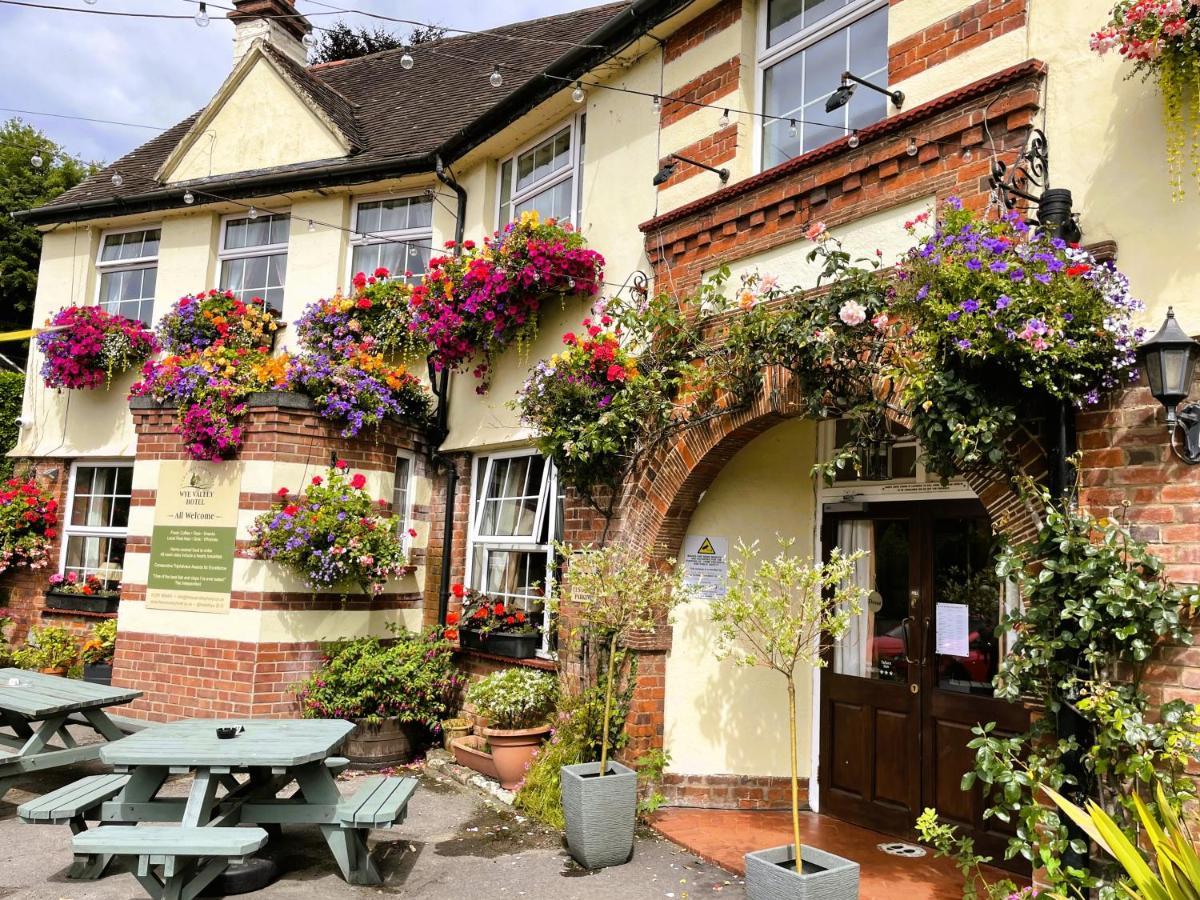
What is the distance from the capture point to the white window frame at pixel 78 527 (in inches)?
429

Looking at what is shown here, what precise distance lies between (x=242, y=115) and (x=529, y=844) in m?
9.74

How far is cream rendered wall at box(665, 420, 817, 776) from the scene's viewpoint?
21.7 feet

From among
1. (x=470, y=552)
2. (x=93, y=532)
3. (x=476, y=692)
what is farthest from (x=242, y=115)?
(x=476, y=692)

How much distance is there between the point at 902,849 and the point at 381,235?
8156 millimetres

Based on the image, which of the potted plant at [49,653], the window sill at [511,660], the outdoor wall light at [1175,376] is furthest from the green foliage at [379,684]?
the outdoor wall light at [1175,376]

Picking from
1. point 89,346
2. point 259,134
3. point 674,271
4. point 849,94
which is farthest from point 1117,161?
point 89,346

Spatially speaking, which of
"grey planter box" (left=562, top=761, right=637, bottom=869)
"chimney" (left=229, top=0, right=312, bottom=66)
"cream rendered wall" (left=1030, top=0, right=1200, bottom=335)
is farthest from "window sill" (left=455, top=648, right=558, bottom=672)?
"chimney" (left=229, top=0, right=312, bottom=66)

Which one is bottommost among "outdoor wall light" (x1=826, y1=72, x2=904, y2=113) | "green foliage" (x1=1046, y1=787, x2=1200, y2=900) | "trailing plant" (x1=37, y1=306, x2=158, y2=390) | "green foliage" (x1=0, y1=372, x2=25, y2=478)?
"green foliage" (x1=1046, y1=787, x2=1200, y2=900)

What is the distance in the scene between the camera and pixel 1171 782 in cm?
367

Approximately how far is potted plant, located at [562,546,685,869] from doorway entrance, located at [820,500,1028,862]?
1.45 m

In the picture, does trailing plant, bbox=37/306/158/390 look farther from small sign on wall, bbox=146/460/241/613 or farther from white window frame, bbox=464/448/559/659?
white window frame, bbox=464/448/559/659

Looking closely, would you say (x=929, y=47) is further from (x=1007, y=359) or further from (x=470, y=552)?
(x=470, y=552)

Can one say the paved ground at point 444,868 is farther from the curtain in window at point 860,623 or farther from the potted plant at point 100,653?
the potted plant at point 100,653

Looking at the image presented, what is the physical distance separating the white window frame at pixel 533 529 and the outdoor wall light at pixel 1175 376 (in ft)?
14.8
